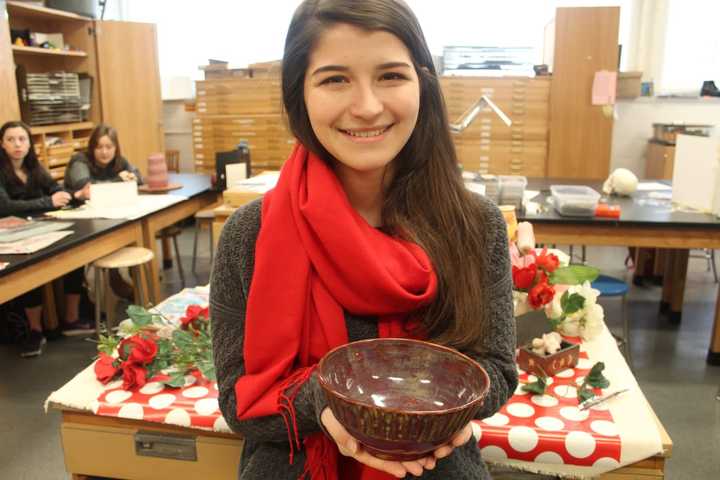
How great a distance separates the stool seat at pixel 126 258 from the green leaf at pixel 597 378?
2275 mm

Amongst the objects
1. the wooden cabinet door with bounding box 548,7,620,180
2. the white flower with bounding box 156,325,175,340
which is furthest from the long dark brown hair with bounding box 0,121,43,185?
the wooden cabinet door with bounding box 548,7,620,180

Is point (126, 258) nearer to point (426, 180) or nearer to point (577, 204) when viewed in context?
point (577, 204)

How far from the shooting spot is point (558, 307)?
5.34 feet

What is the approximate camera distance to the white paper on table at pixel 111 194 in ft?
10.6

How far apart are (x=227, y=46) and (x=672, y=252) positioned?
4.66 meters

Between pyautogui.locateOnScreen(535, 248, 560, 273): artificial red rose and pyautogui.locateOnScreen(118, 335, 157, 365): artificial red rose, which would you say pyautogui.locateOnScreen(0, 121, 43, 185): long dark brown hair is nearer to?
pyautogui.locateOnScreen(118, 335, 157, 365): artificial red rose

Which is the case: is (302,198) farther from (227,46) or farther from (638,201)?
(227,46)

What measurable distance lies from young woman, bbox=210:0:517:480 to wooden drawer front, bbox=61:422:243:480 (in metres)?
0.34

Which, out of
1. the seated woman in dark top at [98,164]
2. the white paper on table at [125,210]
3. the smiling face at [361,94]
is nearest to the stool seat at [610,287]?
the smiling face at [361,94]

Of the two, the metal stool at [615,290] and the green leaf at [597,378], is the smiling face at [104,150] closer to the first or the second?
the metal stool at [615,290]

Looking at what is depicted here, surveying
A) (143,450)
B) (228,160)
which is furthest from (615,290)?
(228,160)

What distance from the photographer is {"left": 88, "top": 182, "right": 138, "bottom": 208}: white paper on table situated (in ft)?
10.6

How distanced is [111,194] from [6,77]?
1635 millimetres

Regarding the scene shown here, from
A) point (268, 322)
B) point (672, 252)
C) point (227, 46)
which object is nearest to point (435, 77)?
point (268, 322)
